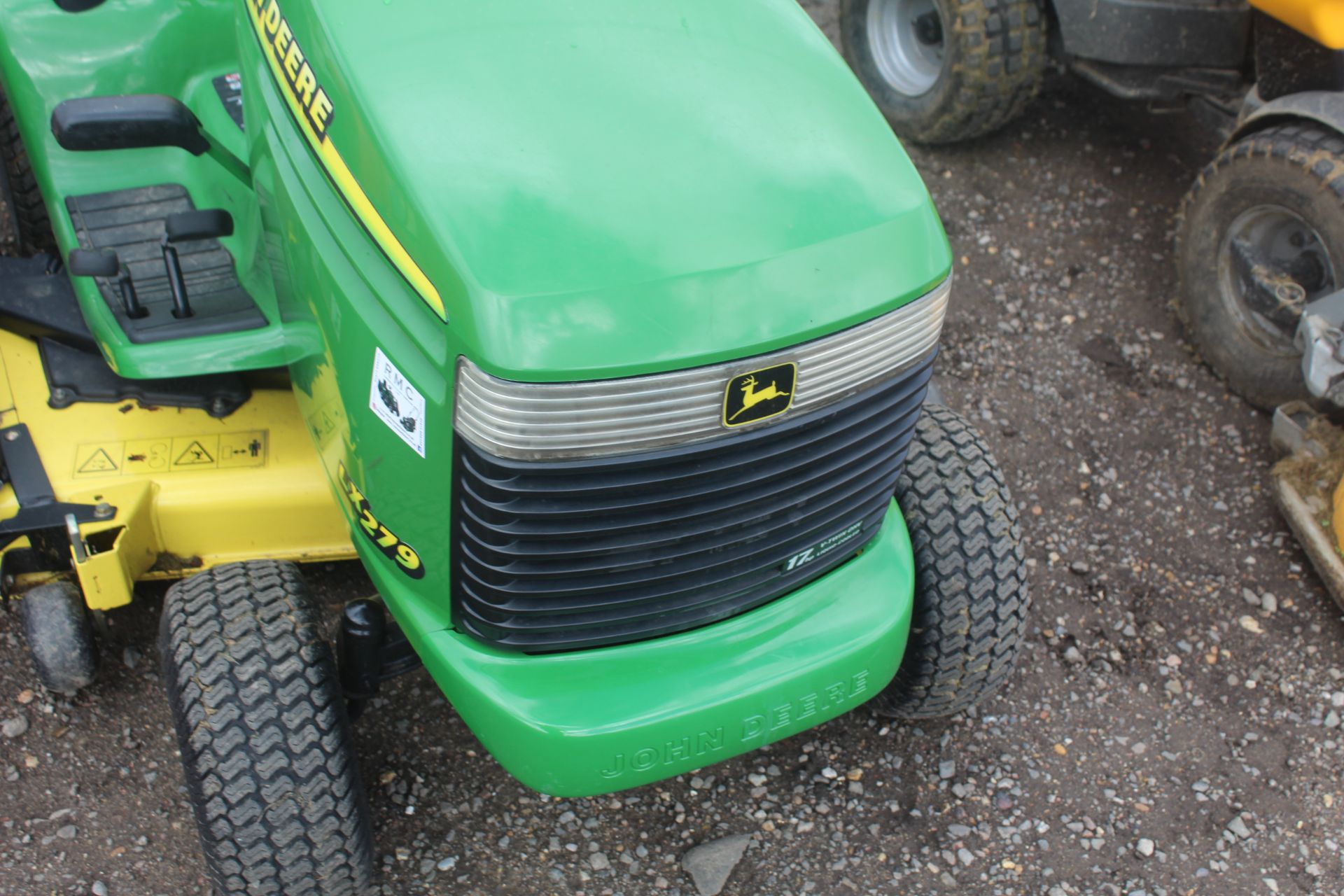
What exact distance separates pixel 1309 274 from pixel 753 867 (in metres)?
2.04

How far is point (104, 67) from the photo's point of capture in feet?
Answer: 8.02

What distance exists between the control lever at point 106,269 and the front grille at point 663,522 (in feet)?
3.13

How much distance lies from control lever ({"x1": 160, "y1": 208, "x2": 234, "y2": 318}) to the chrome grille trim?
870 millimetres

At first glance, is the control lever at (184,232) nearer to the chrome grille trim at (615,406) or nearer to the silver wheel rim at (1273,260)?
the chrome grille trim at (615,406)

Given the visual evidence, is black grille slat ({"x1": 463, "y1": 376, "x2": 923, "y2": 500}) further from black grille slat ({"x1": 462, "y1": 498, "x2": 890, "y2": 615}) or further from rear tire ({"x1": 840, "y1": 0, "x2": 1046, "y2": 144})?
rear tire ({"x1": 840, "y1": 0, "x2": 1046, "y2": 144})

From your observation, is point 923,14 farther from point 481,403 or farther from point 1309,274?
point 481,403

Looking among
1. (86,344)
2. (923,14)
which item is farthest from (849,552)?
(923,14)

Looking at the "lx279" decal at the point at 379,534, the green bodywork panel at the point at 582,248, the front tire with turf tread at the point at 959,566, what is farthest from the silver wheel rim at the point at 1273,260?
the "lx279" decal at the point at 379,534

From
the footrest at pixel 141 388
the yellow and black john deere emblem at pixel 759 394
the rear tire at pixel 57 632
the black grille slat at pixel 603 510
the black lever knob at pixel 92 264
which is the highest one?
the yellow and black john deere emblem at pixel 759 394

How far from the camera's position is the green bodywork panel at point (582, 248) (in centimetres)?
147

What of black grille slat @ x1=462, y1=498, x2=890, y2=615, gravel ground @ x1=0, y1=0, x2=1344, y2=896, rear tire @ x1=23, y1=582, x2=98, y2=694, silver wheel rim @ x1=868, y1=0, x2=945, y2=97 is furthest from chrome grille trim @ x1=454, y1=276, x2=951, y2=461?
silver wheel rim @ x1=868, y1=0, x2=945, y2=97

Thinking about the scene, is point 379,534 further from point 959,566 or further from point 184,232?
point 959,566

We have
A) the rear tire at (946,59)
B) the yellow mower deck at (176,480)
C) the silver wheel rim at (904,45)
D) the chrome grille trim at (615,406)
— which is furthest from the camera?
the silver wheel rim at (904,45)

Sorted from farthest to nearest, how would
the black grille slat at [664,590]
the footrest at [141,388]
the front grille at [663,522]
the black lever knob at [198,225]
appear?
the footrest at [141,388] < the black lever knob at [198,225] < the black grille slat at [664,590] < the front grille at [663,522]
